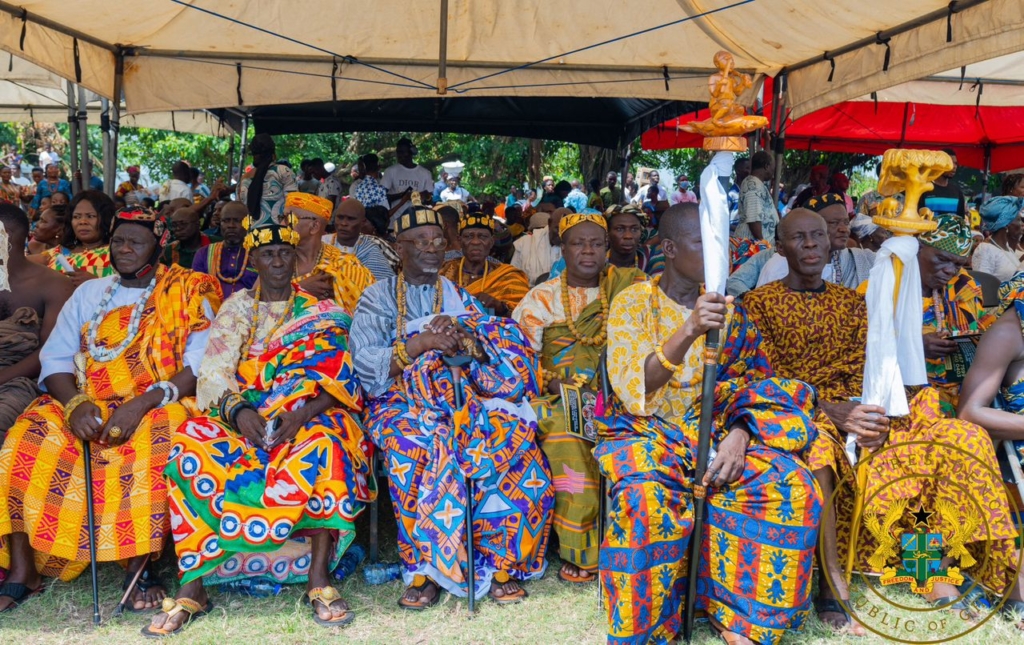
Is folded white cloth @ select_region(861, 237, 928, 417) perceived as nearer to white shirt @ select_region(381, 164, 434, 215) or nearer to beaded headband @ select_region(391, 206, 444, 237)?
beaded headband @ select_region(391, 206, 444, 237)

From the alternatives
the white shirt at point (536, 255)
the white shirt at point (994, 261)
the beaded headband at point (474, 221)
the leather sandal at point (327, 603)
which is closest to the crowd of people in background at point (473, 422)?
the leather sandal at point (327, 603)

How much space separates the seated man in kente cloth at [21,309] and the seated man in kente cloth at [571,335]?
2577 millimetres

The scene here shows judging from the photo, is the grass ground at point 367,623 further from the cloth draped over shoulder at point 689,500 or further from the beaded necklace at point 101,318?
the beaded necklace at point 101,318

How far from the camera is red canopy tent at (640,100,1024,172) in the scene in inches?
507

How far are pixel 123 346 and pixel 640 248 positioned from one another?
12.7ft

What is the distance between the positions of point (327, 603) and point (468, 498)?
784mm

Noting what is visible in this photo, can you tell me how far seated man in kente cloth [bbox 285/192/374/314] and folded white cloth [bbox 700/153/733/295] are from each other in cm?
270

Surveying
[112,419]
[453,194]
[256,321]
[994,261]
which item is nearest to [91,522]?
[112,419]

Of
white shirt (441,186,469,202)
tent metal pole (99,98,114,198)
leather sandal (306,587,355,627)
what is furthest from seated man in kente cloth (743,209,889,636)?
white shirt (441,186,469,202)

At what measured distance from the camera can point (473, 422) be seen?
13.9 ft

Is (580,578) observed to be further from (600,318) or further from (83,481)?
(83,481)

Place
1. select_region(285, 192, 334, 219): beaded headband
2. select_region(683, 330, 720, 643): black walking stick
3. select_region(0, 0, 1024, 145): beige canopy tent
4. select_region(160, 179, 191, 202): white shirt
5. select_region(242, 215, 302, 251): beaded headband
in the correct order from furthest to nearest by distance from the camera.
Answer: select_region(160, 179, 191, 202): white shirt, select_region(285, 192, 334, 219): beaded headband, select_region(0, 0, 1024, 145): beige canopy tent, select_region(242, 215, 302, 251): beaded headband, select_region(683, 330, 720, 643): black walking stick

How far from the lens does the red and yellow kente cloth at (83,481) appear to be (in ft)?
12.9

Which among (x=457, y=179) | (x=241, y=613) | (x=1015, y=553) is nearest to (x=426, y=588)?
(x=241, y=613)
